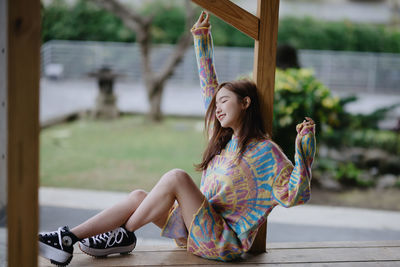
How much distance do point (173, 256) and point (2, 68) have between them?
1803 mm

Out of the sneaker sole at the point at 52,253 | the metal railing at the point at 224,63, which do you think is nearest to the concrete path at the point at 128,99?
the metal railing at the point at 224,63

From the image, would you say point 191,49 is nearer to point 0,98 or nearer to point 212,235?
point 0,98

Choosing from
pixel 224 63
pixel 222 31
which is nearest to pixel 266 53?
pixel 224 63

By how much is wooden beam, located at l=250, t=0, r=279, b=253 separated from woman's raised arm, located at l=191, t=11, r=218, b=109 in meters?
0.23

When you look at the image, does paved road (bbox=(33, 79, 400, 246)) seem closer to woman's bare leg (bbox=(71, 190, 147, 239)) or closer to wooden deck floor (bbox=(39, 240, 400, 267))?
wooden deck floor (bbox=(39, 240, 400, 267))

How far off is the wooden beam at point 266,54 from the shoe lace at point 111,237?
2.73 feet

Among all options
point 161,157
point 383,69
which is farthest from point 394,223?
point 383,69

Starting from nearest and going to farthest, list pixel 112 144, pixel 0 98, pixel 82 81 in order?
pixel 0 98 → pixel 112 144 → pixel 82 81

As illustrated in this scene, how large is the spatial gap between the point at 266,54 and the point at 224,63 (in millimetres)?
8247

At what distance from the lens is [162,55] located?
10414mm

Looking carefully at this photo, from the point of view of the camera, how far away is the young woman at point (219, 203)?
2.05 meters

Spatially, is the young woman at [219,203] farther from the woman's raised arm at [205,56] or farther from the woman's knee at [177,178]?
the woman's raised arm at [205,56]

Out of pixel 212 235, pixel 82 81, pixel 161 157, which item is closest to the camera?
pixel 212 235

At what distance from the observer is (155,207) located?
82.4 inches
